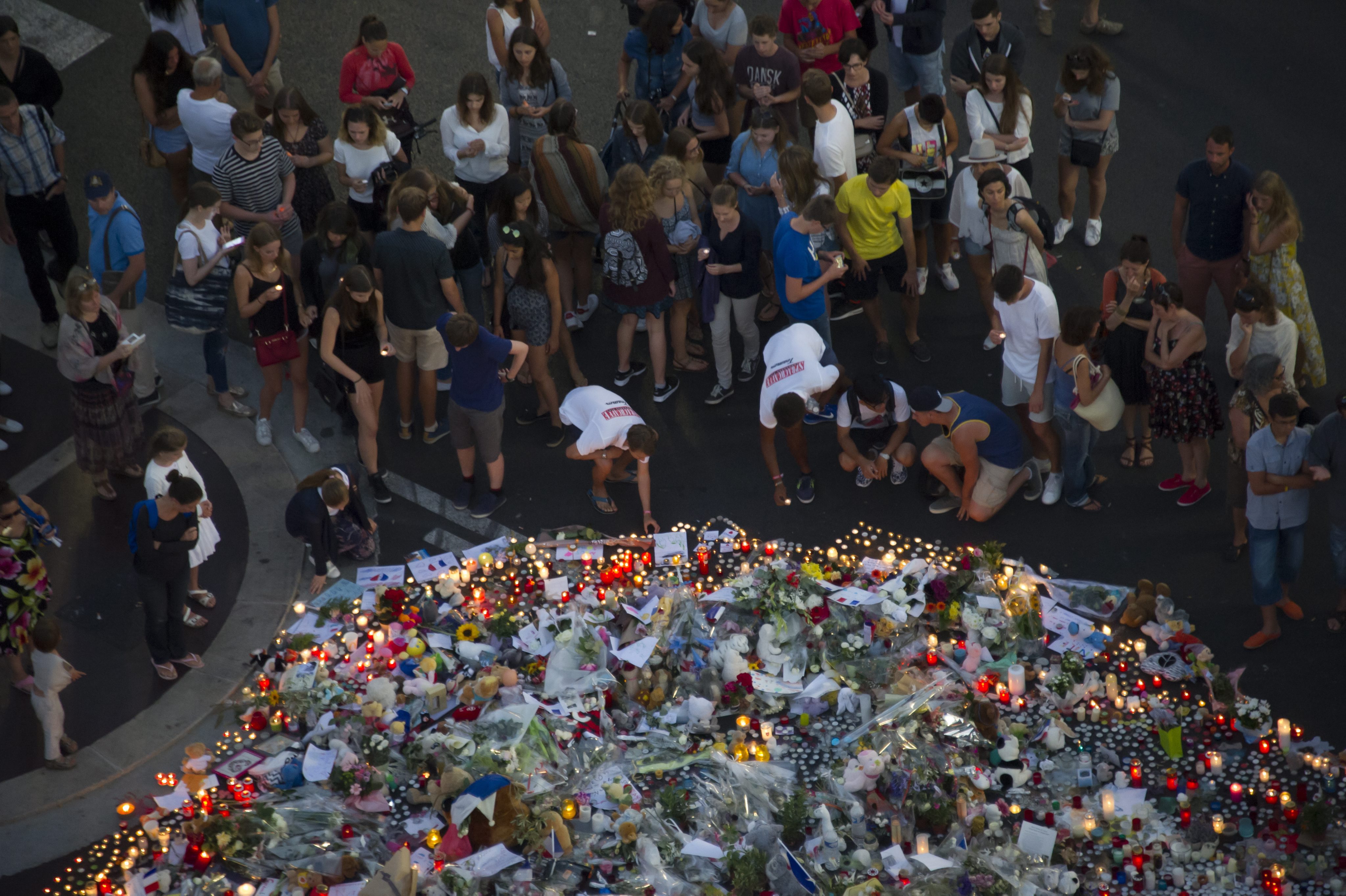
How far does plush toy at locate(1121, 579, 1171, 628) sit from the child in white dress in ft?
17.8

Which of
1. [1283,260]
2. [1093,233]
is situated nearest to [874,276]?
[1093,233]

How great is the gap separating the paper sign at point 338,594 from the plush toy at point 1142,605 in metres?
4.69

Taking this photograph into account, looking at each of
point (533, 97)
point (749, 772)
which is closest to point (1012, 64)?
point (533, 97)

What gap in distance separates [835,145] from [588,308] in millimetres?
2270

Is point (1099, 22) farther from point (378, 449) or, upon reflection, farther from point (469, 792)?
point (469, 792)

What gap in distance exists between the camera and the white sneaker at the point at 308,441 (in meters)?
9.61

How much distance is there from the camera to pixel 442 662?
8062 mm

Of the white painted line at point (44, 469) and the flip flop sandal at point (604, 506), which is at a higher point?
the white painted line at point (44, 469)

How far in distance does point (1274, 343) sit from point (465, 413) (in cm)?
514

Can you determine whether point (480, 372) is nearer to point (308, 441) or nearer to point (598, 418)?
point (598, 418)

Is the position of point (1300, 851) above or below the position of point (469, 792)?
below

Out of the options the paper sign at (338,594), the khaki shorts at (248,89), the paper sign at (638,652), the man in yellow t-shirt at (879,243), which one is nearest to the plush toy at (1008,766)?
the paper sign at (638,652)

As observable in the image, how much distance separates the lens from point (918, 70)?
1148 cm

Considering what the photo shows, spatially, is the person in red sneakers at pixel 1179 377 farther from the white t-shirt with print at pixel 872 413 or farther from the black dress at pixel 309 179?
the black dress at pixel 309 179
